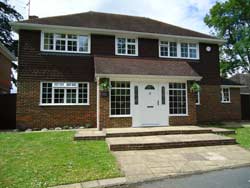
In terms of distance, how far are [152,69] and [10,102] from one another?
9.22 m

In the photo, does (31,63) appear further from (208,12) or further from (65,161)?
(208,12)

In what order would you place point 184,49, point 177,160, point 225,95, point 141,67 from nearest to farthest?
point 177,160, point 141,67, point 184,49, point 225,95

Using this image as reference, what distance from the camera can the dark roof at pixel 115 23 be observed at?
44.7 feet

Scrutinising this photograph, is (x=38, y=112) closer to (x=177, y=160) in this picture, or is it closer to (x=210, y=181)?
(x=177, y=160)

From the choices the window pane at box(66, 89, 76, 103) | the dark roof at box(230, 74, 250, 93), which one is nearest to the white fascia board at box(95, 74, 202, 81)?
the window pane at box(66, 89, 76, 103)

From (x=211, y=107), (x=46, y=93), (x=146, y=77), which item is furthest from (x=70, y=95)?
(x=211, y=107)

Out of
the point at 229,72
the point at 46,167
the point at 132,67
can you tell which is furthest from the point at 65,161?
the point at 229,72

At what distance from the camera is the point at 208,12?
29844mm

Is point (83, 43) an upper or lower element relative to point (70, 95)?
upper

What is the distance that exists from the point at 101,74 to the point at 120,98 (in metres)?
1.64

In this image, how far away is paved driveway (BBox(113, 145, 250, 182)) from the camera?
5516mm

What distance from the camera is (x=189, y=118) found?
12430mm

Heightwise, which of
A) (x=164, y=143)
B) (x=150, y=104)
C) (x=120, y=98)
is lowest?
(x=164, y=143)

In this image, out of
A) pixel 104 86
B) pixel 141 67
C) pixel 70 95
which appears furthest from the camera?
pixel 70 95
